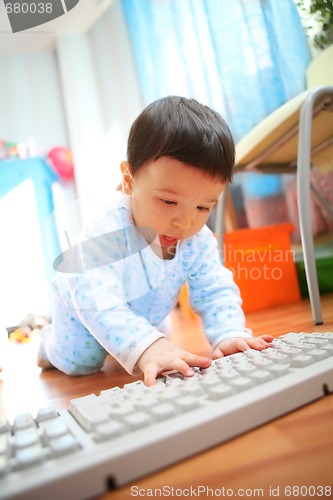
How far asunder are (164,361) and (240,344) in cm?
15

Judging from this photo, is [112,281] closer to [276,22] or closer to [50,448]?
[50,448]

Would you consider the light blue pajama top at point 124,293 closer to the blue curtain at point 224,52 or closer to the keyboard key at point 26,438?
the keyboard key at point 26,438

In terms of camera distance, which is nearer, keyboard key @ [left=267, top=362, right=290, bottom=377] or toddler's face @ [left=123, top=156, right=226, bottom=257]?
keyboard key @ [left=267, top=362, right=290, bottom=377]

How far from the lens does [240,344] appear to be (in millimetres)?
599

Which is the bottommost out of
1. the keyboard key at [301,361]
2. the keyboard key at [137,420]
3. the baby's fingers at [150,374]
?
the baby's fingers at [150,374]

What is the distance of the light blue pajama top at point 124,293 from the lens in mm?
596

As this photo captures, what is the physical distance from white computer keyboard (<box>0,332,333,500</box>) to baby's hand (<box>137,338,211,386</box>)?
0.04 meters

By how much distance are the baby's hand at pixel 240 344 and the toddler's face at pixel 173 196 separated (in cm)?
18

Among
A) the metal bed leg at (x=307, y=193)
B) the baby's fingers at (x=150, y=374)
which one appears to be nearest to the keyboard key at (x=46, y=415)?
the baby's fingers at (x=150, y=374)

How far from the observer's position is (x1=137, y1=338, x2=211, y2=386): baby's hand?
0.47m

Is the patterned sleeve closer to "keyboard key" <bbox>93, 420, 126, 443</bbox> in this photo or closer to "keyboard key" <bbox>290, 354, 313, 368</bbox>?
"keyboard key" <bbox>290, 354, 313, 368</bbox>

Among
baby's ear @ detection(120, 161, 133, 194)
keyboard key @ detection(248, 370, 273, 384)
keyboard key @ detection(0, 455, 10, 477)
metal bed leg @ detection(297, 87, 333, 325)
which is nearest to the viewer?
keyboard key @ detection(0, 455, 10, 477)

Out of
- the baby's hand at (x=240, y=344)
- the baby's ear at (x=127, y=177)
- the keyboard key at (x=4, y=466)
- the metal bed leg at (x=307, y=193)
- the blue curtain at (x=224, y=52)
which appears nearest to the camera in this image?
the keyboard key at (x=4, y=466)

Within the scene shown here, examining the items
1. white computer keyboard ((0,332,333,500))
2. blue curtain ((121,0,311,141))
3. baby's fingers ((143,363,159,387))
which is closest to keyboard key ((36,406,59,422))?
white computer keyboard ((0,332,333,500))
